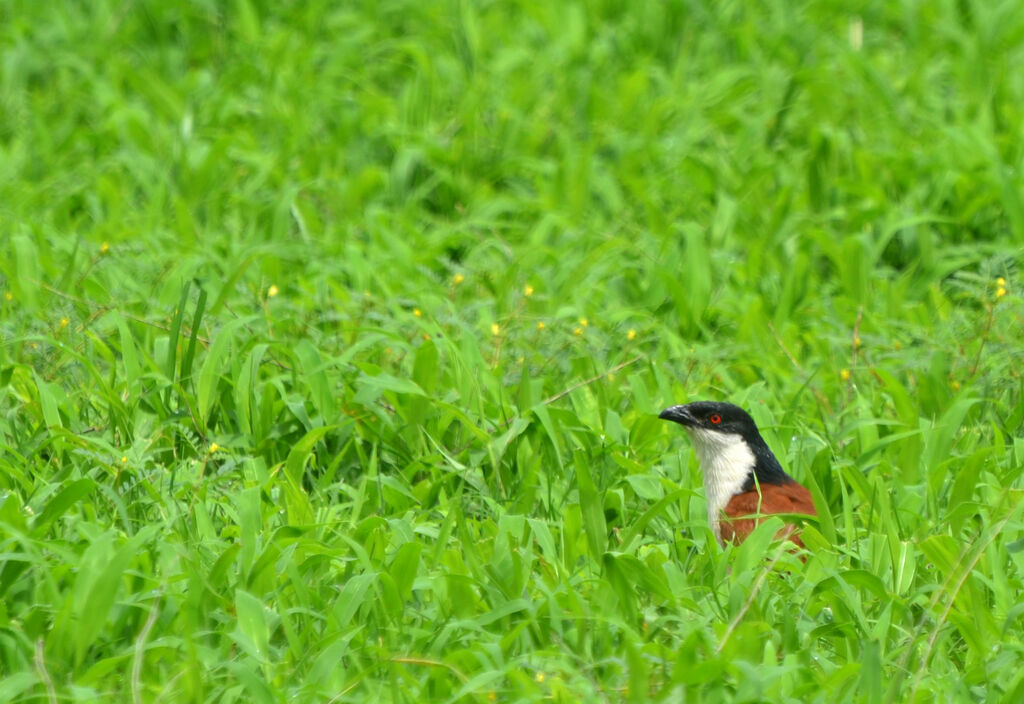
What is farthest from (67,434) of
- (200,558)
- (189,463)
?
(200,558)

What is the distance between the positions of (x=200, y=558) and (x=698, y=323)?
8.72ft

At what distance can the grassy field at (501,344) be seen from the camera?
3512mm

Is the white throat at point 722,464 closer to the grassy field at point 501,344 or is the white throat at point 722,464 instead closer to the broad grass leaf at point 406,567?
the grassy field at point 501,344

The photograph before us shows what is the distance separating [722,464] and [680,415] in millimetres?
220

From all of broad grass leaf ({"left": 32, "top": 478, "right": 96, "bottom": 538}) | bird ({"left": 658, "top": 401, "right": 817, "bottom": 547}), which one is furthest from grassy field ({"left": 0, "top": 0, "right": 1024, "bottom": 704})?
bird ({"left": 658, "top": 401, "right": 817, "bottom": 547})

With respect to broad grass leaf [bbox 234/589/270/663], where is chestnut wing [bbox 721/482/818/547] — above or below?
below

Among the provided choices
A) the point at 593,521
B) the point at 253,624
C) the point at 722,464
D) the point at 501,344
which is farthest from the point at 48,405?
the point at 722,464

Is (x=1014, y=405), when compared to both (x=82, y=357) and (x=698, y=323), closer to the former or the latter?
(x=698, y=323)

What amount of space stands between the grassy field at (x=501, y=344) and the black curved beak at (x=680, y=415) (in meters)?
0.17

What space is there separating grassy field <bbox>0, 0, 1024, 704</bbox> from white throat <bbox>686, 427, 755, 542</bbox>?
0.14 metres

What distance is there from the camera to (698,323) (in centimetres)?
589

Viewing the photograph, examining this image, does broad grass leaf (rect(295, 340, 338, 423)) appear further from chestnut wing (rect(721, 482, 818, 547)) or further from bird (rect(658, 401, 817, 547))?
chestnut wing (rect(721, 482, 818, 547))

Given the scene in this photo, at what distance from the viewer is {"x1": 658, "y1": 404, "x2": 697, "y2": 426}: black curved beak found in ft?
15.1

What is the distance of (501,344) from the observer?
5348 mm
